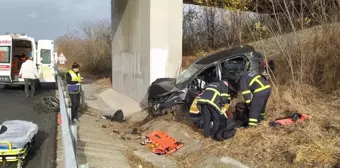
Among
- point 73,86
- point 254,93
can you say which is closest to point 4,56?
point 73,86

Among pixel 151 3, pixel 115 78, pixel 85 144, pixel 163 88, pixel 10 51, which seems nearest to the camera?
pixel 85 144

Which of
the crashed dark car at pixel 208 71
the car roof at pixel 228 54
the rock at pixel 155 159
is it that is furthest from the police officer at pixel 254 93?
the car roof at pixel 228 54

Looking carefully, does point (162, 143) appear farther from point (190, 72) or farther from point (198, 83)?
point (190, 72)

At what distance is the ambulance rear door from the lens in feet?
53.3

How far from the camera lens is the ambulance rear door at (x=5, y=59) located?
1625 cm

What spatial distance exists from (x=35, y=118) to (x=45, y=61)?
287 inches

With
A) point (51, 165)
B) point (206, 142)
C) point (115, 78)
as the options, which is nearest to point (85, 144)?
point (51, 165)

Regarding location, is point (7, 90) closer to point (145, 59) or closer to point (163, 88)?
point (145, 59)

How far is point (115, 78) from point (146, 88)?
6.69m

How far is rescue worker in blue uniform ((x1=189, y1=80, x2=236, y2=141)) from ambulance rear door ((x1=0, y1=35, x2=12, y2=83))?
11.1 meters

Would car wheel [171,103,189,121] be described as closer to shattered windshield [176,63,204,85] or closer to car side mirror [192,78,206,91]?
car side mirror [192,78,206,91]

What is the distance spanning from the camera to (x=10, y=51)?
16438 millimetres

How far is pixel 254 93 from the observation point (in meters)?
8.03

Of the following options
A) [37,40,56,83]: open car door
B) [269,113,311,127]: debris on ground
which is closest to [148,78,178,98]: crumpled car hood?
[269,113,311,127]: debris on ground
